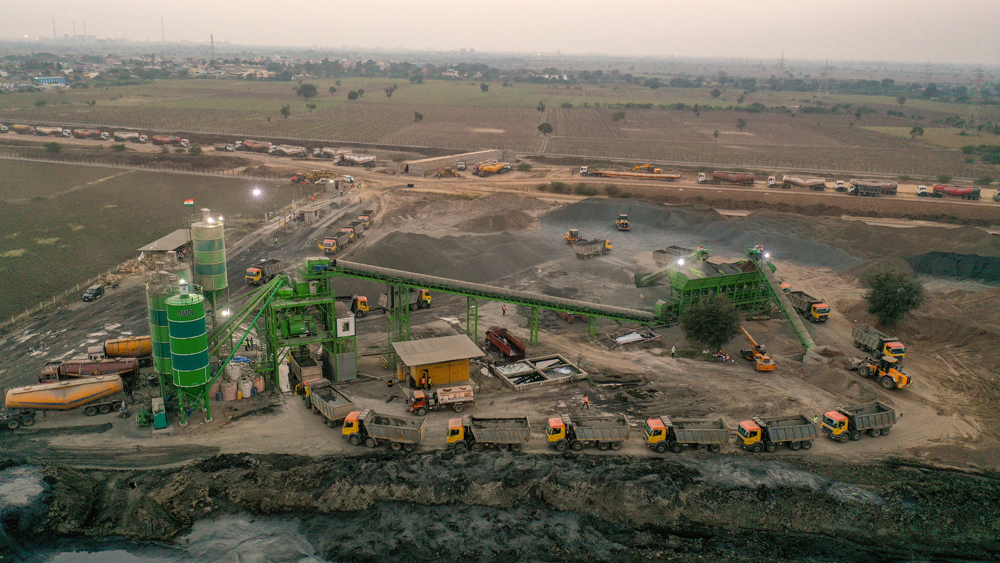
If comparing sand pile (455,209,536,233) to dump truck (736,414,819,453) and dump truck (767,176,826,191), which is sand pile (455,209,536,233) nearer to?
dump truck (767,176,826,191)

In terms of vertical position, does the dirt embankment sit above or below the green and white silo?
below

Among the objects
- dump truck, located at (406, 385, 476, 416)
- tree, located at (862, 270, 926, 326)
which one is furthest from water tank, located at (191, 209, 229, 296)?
tree, located at (862, 270, 926, 326)

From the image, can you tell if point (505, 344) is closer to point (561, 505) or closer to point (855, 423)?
point (561, 505)

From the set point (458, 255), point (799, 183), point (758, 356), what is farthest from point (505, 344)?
point (799, 183)

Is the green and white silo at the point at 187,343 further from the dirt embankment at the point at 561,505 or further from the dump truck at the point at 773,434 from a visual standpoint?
the dump truck at the point at 773,434

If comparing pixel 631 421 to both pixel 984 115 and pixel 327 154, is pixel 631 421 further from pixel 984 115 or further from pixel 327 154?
pixel 984 115

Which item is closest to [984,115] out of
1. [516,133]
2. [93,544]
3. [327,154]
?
[516,133]
